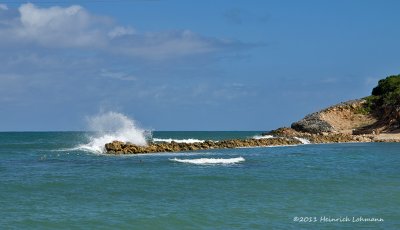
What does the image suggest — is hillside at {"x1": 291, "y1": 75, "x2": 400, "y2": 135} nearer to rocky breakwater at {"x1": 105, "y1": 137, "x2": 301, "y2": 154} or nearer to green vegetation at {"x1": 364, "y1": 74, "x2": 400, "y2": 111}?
green vegetation at {"x1": 364, "y1": 74, "x2": 400, "y2": 111}

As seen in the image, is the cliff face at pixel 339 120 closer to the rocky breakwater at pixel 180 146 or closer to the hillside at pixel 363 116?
the hillside at pixel 363 116

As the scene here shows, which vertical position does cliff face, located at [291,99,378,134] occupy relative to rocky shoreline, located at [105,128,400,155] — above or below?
above

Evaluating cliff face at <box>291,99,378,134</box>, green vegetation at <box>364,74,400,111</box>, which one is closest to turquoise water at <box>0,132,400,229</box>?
cliff face at <box>291,99,378,134</box>

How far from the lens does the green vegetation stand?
7888 cm

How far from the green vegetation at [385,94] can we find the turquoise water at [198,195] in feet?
142

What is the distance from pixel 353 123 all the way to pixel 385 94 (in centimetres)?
720

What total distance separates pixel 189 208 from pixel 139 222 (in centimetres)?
258

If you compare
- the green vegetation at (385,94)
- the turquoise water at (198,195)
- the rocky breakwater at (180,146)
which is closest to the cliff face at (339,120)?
the green vegetation at (385,94)

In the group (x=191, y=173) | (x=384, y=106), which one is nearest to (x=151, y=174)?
(x=191, y=173)

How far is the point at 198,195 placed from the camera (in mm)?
23781

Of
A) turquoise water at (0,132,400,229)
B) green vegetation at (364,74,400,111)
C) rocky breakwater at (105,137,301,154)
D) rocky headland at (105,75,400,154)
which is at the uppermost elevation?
green vegetation at (364,74,400,111)

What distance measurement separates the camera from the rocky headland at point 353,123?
67000 millimetres

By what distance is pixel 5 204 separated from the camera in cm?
2212

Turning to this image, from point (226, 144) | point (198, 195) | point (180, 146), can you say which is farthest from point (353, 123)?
point (198, 195)
